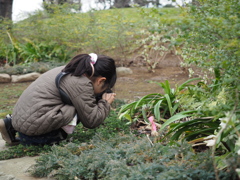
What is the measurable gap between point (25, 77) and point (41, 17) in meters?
3.86

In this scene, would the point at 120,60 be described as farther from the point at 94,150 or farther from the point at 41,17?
the point at 94,150

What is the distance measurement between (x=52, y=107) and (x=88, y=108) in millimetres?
382

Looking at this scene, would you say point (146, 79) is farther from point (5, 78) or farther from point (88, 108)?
point (88, 108)

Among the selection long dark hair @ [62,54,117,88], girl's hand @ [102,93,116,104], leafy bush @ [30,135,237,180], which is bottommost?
leafy bush @ [30,135,237,180]

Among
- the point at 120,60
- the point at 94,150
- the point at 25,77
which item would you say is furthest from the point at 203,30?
the point at 120,60

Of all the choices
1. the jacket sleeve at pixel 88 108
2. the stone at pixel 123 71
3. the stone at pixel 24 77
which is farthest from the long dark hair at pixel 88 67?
the stone at pixel 123 71

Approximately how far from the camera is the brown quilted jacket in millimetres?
3266

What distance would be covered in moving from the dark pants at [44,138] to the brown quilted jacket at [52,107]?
90 mm

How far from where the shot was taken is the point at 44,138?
344 cm

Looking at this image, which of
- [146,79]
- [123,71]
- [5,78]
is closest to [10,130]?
[146,79]

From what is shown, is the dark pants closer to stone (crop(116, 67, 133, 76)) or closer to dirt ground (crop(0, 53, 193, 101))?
dirt ground (crop(0, 53, 193, 101))

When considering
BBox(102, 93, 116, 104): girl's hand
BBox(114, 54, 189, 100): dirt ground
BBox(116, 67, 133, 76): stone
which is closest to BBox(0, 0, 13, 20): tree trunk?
BBox(114, 54, 189, 100): dirt ground

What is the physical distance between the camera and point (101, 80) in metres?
3.46

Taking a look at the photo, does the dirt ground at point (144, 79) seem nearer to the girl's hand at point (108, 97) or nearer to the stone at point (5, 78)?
the stone at point (5, 78)
